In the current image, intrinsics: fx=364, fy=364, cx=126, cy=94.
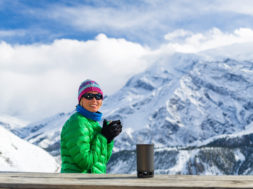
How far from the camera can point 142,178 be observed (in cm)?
501

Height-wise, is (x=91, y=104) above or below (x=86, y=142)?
above

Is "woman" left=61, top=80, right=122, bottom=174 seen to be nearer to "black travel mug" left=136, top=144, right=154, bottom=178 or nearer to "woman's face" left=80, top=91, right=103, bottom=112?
"woman's face" left=80, top=91, right=103, bottom=112

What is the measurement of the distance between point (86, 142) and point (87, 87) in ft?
4.69

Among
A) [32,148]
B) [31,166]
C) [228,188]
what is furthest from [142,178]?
[32,148]

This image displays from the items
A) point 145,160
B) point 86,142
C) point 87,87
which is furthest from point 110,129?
point 145,160

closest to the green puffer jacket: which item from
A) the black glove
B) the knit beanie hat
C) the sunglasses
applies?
the black glove

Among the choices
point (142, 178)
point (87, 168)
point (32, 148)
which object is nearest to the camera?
point (142, 178)

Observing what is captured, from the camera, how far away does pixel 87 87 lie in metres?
7.57

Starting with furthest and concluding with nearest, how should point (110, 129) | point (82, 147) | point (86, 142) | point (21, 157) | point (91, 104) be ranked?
point (21, 157)
point (91, 104)
point (110, 129)
point (86, 142)
point (82, 147)

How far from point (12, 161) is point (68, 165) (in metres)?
7.90

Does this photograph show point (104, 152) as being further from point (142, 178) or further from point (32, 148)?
point (32, 148)

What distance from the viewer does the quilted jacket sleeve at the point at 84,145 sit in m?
6.44

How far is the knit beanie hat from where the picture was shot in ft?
24.8

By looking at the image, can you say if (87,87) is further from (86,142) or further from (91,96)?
(86,142)
